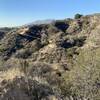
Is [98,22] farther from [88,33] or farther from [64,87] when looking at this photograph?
[64,87]

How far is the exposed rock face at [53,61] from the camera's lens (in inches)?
801

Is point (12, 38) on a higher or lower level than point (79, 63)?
lower

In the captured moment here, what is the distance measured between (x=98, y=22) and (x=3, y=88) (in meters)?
42.1

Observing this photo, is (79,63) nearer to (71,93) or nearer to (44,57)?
(71,93)

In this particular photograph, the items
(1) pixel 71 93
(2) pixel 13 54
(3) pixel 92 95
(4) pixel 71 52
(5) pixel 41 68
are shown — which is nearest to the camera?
(3) pixel 92 95

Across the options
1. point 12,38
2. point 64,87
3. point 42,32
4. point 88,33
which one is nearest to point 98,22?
point 88,33

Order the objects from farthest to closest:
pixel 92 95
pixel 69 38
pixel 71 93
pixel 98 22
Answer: pixel 98 22 → pixel 69 38 → pixel 71 93 → pixel 92 95

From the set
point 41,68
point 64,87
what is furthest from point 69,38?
point 64,87

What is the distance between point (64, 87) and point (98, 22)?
128 ft

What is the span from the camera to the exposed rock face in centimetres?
2034

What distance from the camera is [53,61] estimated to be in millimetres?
45906

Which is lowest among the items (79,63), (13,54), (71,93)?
(13,54)

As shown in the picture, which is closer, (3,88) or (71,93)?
(3,88)

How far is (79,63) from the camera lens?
2170 centimetres
